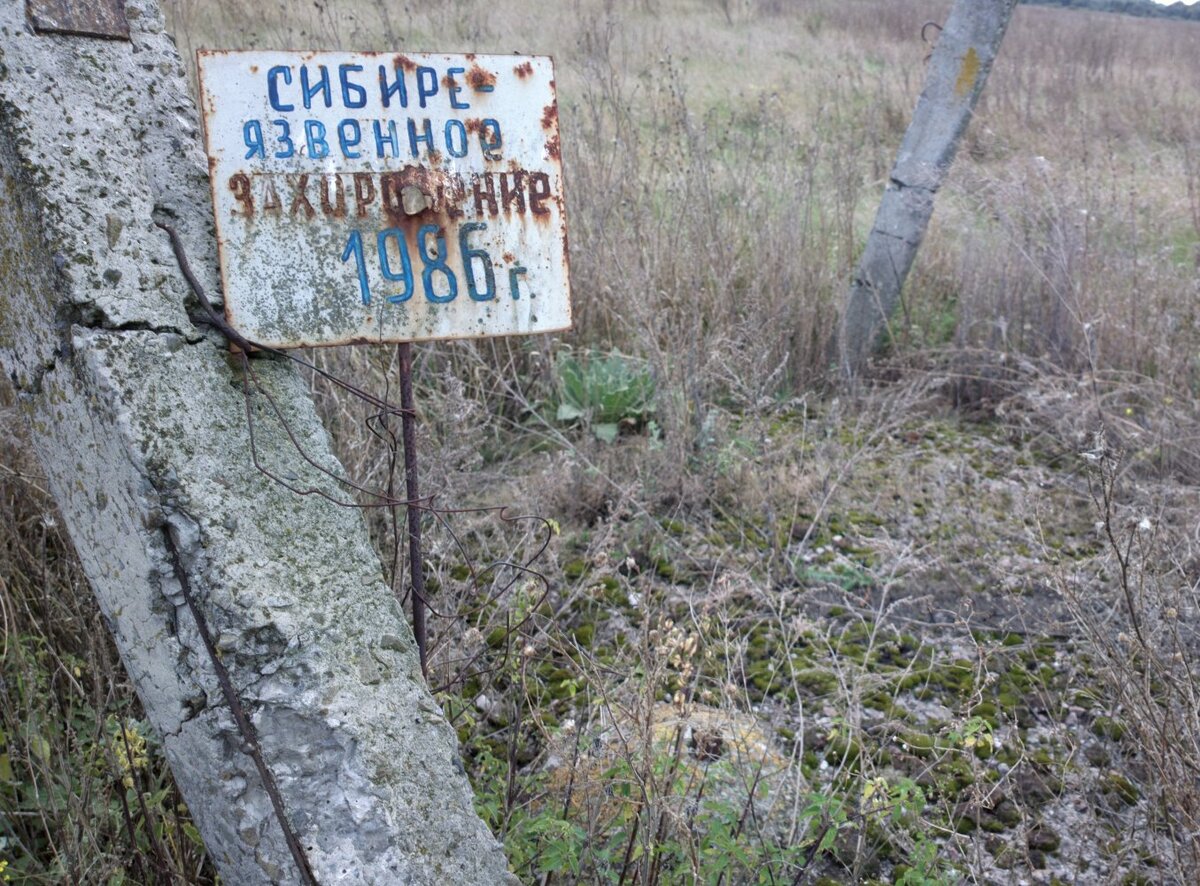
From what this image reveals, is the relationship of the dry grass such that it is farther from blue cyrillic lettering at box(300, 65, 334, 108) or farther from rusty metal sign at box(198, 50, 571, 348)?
blue cyrillic lettering at box(300, 65, 334, 108)

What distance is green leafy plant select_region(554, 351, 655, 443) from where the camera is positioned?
385 centimetres

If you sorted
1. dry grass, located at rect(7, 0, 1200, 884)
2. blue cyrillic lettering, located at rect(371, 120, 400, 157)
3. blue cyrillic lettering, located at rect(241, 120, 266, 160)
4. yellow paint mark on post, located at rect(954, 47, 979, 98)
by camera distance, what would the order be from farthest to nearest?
yellow paint mark on post, located at rect(954, 47, 979, 98) < dry grass, located at rect(7, 0, 1200, 884) < blue cyrillic lettering, located at rect(371, 120, 400, 157) < blue cyrillic lettering, located at rect(241, 120, 266, 160)

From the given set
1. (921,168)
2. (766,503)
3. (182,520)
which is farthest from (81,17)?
(921,168)

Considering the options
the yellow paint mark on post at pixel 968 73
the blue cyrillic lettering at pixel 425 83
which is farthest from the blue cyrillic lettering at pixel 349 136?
the yellow paint mark on post at pixel 968 73

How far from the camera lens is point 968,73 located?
4.44 meters

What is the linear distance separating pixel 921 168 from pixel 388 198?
344cm

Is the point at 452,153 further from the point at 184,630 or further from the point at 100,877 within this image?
the point at 100,877

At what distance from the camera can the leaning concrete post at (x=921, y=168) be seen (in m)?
4.43

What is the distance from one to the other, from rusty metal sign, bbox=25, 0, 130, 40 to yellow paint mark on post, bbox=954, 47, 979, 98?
3.83 metres

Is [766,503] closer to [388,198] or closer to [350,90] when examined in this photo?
[388,198]

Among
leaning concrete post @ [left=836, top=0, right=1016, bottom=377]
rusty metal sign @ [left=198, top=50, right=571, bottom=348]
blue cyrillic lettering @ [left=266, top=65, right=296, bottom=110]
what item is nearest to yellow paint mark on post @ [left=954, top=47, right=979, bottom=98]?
leaning concrete post @ [left=836, top=0, right=1016, bottom=377]

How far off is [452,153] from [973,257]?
3834 millimetres

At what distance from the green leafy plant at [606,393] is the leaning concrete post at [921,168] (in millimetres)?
1063

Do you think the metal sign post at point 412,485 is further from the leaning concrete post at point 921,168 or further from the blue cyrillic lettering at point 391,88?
the leaning concrete post at point 921,168
